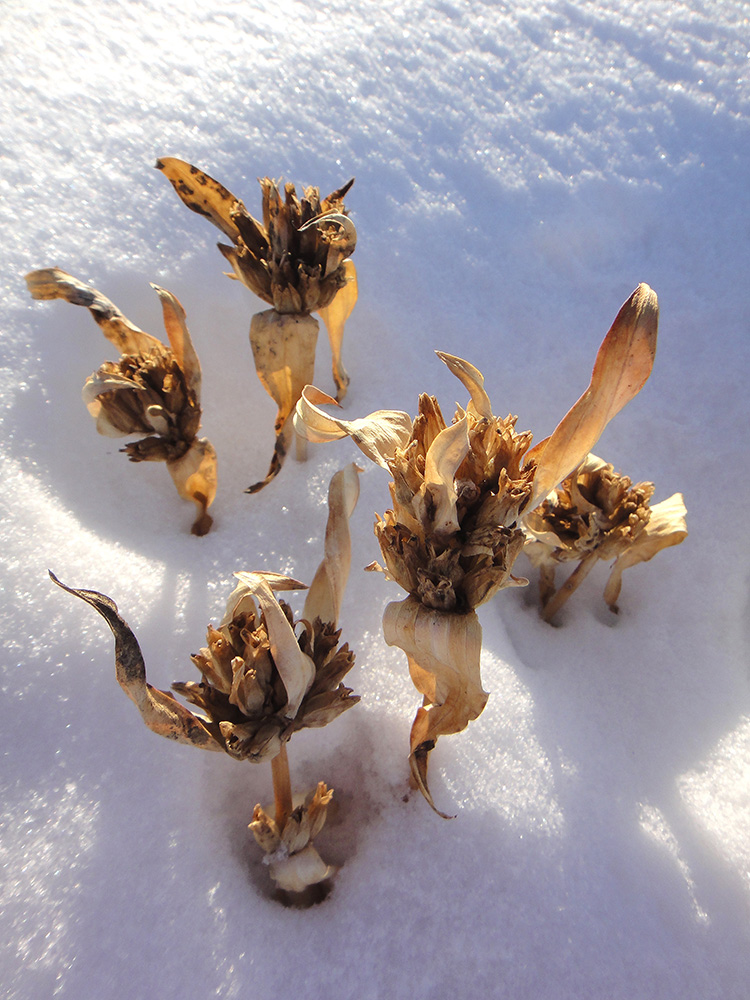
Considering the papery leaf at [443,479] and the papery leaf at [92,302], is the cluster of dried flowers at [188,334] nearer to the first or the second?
the papery leaf at [92,302]

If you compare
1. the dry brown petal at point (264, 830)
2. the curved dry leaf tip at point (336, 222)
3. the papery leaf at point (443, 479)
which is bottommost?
the dry brown petal at point (264, 830)

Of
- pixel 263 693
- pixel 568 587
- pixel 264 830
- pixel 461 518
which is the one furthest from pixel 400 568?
pixel 568 587

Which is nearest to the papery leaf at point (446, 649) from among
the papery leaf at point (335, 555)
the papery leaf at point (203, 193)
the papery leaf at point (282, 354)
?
the papery leaf at point (335, 555)

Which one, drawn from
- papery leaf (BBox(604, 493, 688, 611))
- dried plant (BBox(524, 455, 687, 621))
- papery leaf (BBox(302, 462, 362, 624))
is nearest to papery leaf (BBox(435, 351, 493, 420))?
papery leaf (BBox(302, 462, 362, 624))

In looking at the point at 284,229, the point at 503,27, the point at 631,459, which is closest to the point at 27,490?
the point at 284,229

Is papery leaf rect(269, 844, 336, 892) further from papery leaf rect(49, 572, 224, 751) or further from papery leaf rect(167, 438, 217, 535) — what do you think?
papery leaf rect(167, 438, 217, 535)

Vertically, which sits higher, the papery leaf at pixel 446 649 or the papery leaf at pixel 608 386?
the papery leaf at pixel 608 386

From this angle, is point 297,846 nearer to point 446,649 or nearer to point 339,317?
point 446,649
